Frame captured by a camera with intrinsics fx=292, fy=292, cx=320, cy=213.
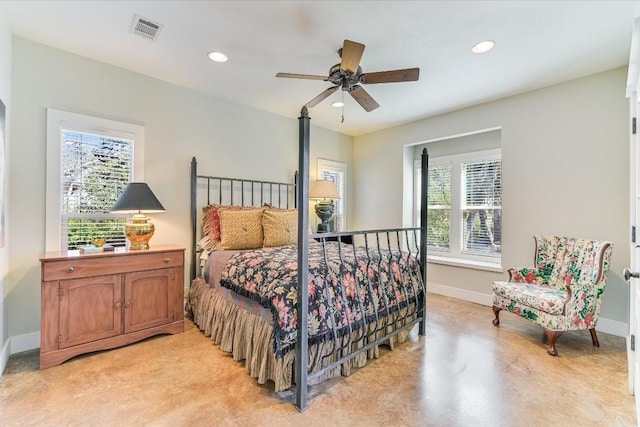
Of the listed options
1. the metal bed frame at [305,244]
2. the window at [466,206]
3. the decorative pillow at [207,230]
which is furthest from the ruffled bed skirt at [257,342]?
the window at [466,206]

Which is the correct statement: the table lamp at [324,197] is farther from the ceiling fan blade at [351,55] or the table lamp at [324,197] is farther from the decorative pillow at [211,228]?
the ceiling fan blade at [351,55]

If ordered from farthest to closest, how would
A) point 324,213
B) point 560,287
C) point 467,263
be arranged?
1. point 324,213
2. point 467,263
3. point 560,287

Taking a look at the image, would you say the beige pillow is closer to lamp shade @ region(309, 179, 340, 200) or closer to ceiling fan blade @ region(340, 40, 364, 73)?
lamp shade @ region(309, 179, 340, 200)

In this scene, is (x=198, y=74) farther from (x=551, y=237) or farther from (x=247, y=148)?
(x=551, y=237)

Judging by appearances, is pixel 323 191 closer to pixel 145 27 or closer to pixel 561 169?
pixel 145 27

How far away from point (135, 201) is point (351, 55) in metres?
2.23

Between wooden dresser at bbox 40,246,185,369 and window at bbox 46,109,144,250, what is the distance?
39 centimetres

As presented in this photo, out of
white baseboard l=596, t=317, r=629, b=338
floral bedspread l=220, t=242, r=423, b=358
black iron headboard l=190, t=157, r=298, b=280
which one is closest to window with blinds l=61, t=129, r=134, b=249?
black iron headboard l=190, t=157, r=298, b=280

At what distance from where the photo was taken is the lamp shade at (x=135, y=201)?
2604 millimetres

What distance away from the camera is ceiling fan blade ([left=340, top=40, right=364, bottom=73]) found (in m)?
2.05

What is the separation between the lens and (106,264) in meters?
2.41

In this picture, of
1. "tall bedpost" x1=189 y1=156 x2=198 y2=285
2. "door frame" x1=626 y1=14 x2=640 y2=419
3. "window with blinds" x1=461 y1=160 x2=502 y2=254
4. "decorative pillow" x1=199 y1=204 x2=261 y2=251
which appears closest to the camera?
"door frame" x1=626 y1=14 x2=640 y2=419

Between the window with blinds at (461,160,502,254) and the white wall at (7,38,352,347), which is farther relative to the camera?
the window with blinds at (461,160,502,254)

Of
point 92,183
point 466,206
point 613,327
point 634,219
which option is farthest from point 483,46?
point 92,183
